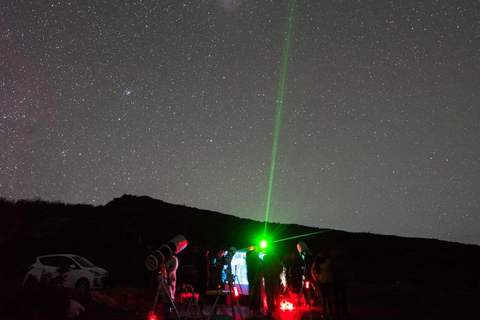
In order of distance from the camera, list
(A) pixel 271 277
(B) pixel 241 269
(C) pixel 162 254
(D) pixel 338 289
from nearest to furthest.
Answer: (C) pixel 162 254 → (D) pixel 338 289 → (A) pixel 271 277 → (B) pixel 241 269

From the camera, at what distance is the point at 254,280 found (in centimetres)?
1159

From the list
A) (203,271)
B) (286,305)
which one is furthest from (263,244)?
(203,271)

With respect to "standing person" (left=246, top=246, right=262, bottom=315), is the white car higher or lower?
lower

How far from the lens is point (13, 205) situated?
4250 cm

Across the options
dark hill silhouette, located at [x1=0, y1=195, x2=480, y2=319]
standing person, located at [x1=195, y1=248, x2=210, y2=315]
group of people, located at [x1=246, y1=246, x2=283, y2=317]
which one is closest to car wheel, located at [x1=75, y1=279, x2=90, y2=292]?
dark hill silhouette, located at [x1=0, y1=195, x2=480, y2=319]

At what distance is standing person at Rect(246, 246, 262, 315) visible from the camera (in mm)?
11586

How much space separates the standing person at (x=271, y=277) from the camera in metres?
11.0

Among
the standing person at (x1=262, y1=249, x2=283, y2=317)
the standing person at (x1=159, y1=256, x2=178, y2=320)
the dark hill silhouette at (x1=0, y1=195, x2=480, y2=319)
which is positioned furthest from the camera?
the dark hill silhouette at (x1=0, y1=195, x2=480, y2=319)

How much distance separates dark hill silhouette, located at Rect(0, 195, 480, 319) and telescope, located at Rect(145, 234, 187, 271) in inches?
442

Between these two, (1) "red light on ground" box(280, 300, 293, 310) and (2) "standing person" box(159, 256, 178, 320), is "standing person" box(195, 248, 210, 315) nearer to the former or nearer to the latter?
(1) "red light on ground" box(280, 300, 293, 310)

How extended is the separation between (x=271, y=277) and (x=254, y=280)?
2.48 feet

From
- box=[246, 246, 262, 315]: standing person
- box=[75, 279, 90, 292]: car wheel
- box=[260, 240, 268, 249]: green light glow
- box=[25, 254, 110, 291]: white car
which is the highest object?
box=[260, 240, 268, 249]: green light glow

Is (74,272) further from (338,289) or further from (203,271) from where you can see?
(338,289)

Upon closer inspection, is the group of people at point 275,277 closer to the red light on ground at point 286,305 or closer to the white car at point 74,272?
the red light on ground at point 286,305
